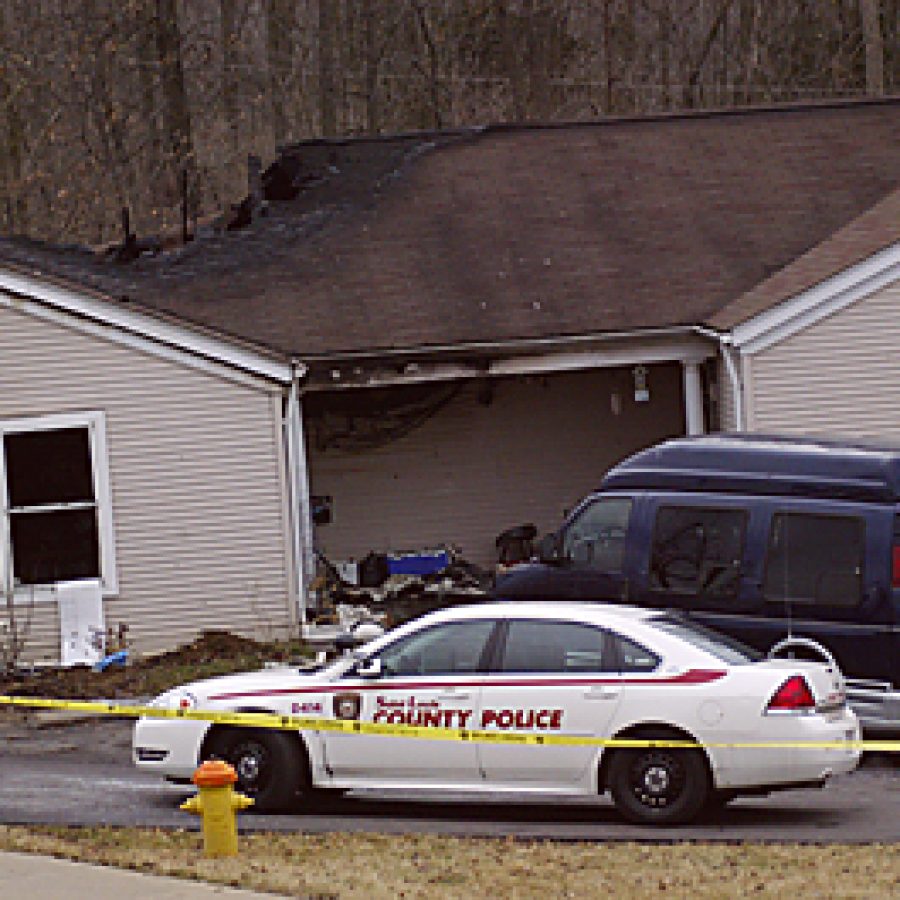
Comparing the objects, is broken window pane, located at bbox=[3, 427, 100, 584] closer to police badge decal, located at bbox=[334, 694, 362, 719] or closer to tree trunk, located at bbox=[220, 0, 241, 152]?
police badge decal, located at bbox=[334, 694, 362, 719]

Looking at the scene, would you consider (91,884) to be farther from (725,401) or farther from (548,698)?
(725,401)

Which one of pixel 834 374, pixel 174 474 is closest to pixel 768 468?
pixel 834 374

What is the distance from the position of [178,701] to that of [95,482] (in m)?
7.20

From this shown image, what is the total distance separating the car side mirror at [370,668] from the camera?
1202cm

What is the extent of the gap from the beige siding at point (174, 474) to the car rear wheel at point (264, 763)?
714 cm

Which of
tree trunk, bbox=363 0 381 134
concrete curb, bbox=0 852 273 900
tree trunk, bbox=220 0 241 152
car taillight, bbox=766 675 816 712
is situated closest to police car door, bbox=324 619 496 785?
car taillight, bbox=766 675 816 712

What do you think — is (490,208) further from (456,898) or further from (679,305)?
(456,898)

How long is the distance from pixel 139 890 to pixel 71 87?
1184 inches

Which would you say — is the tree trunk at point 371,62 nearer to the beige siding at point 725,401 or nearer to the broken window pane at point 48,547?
the beige siding at point 725,401

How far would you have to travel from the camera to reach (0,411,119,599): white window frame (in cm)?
1903

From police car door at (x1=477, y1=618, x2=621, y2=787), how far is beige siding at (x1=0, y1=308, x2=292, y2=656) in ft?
25.7

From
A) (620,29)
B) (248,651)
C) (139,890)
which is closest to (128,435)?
(248,651)

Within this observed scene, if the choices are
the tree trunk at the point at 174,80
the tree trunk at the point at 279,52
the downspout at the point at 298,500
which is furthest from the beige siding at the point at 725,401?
the tree trunk at the point at 279,52

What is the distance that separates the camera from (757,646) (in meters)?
14.3
